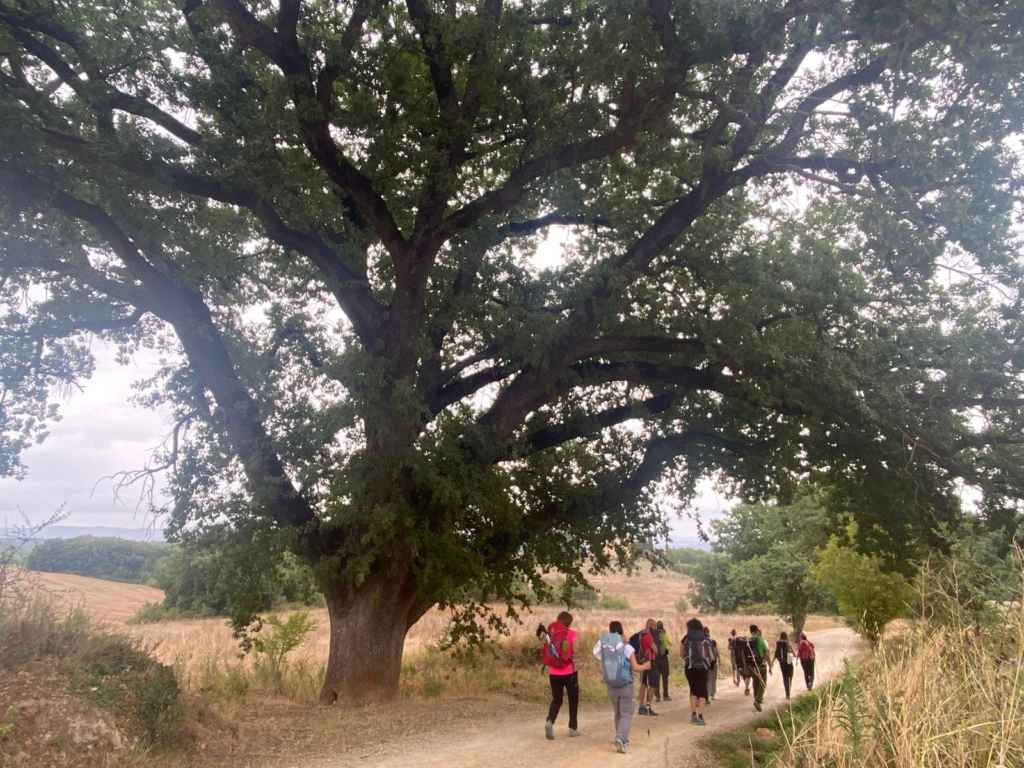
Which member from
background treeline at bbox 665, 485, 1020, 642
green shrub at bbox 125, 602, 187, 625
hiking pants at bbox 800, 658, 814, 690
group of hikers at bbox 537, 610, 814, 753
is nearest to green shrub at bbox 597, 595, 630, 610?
background treeline at bbox 665, 485, 1020, 642

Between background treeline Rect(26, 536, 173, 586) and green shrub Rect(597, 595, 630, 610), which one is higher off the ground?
background treeline Rect(26, 536, 173, 586)

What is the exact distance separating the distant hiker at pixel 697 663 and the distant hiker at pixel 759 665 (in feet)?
7.64

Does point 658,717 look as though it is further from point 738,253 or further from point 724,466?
point 738,253

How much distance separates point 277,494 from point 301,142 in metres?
5.97

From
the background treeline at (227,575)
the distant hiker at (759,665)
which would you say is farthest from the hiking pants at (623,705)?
the distant hiker at (759,665)

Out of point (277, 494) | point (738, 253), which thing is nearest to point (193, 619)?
point (277, 494)

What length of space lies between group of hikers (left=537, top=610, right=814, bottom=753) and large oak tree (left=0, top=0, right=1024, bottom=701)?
8.39 feet

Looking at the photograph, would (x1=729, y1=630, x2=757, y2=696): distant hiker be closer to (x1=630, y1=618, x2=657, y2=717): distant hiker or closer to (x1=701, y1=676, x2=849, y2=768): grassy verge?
(x1=701, y1=676, x2=849, y2=768): grassy verge

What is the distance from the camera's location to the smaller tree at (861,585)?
82.6 feet

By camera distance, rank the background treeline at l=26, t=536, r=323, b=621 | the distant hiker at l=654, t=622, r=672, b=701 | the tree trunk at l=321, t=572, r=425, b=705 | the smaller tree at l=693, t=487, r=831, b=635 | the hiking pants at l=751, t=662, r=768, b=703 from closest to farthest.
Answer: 1. the background treeline at l=26, t=536, r=323, b=621
2. the tree trunk at l=321, t=572, r=425, b=705
3. the hiking pants at l=751, t=662, r=768, b=703
4. the distant hiker at l=654, t=622, r=672, b=701
5. the smaller tree at l=693, t=487, r=831, b=635

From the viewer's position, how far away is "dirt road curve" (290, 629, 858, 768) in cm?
799

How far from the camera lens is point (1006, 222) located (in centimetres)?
990

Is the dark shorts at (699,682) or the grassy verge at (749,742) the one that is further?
the dark shorts at (699,682)

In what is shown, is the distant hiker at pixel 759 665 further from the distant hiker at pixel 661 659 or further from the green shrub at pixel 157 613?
the green shrub at pixel 157 613
